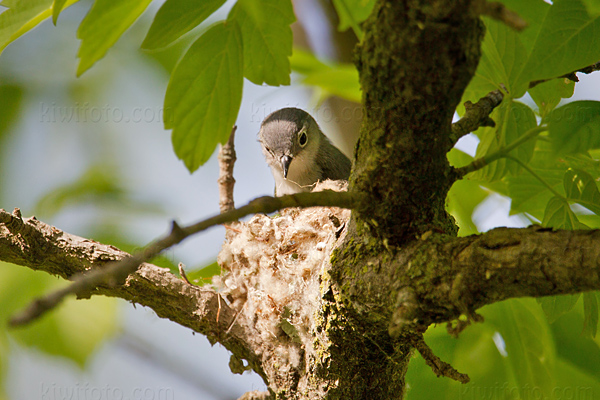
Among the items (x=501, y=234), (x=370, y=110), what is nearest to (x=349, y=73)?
(x=370, y=110)

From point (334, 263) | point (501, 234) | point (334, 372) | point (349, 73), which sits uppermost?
point (349, 73)

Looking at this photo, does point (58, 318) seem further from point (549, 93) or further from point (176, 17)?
point (549, 93)

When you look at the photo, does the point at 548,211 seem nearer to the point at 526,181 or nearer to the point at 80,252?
the point at 526,181

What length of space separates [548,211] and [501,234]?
14.0 inches

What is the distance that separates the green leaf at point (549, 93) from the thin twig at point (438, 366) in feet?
2.48

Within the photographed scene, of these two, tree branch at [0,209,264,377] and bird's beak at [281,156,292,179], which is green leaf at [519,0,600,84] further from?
bird's beak at [281,156,292,179]

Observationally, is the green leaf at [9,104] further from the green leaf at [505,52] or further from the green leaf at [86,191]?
the green leaf at [505,52]

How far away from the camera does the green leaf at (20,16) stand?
4.09 feet

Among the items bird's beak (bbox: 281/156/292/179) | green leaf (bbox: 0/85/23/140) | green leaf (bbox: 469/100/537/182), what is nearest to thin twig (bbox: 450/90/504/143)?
green leaf (bbox: 469/100/537/182)

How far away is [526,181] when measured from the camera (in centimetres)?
175

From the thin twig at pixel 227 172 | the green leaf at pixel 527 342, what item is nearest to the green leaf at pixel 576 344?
the green leaf at pixel 527 342

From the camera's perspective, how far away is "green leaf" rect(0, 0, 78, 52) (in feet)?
4.09

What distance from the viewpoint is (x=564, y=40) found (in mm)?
1117

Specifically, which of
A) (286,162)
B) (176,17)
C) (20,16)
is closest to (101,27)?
(176,17)
